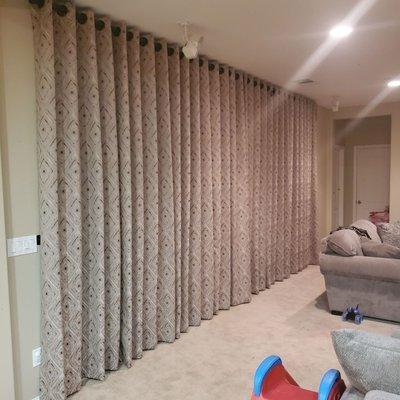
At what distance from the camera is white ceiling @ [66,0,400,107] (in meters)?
2.59

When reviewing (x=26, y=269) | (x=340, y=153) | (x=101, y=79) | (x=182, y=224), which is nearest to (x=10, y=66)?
(x=101, y=79)

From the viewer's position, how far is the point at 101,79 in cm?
280

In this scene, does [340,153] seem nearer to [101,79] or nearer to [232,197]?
[232,197]

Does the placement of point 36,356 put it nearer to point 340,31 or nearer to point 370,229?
point 340,31

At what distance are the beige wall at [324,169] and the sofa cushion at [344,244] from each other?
7.82 feet

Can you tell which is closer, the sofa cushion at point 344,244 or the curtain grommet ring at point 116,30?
the curtain grommet ring at point 116,30

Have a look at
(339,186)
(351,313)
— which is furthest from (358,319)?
(339,186)

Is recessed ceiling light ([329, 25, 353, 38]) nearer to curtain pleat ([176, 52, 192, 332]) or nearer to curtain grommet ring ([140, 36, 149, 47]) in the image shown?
curtain pleat ([176, 52, 192, 332])

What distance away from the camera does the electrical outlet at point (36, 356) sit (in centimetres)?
248

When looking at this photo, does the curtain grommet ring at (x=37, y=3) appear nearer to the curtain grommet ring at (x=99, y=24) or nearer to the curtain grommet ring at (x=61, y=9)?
the curtain grommet ring at (x=61, y=9)

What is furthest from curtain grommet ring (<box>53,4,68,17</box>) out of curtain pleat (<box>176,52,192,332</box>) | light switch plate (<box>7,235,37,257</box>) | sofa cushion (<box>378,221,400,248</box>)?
sofa cushion (<box>378,221,400,248</box>)

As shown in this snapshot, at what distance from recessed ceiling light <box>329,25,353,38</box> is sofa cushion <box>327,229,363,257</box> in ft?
6.25

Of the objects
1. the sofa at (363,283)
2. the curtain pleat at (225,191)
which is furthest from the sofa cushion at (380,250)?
the curtain pleat at (225,191)

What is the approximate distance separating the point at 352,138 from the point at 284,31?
5.97 metres
